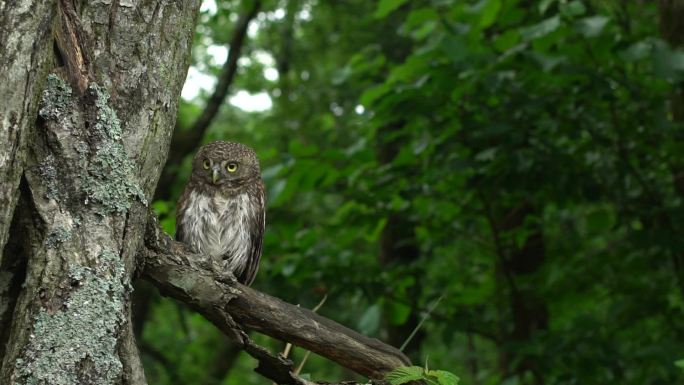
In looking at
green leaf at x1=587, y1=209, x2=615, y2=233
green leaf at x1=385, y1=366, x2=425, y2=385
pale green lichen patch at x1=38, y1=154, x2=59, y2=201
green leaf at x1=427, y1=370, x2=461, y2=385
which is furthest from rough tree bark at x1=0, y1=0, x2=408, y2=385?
green leaf at x1=587, y1=209, x2=615, y2=233

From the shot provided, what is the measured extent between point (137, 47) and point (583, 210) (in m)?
4.56

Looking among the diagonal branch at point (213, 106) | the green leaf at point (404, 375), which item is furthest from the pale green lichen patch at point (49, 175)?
the diagonal branch at point (213, 106)

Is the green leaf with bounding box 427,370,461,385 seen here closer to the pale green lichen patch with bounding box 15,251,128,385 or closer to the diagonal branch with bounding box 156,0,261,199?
the pale green lichen patch with bounding box 15,251,128,385

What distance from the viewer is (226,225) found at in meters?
4.56

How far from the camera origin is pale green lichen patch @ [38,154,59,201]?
7.05 ft

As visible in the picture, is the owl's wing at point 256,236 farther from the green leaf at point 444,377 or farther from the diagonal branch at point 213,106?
the diagonal branch at point 213,106

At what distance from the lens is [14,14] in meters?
1.91

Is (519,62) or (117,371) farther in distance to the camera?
(519,62)

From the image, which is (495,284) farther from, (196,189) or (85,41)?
(85,41)

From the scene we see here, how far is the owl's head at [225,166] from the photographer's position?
4.73 metres

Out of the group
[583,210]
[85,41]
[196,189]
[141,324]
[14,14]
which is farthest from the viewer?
[141,324]

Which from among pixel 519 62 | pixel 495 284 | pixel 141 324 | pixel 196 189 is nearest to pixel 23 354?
pixel 196 189

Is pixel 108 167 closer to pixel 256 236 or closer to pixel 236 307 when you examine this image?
pixel 236 307

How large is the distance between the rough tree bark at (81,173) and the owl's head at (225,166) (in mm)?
2203
